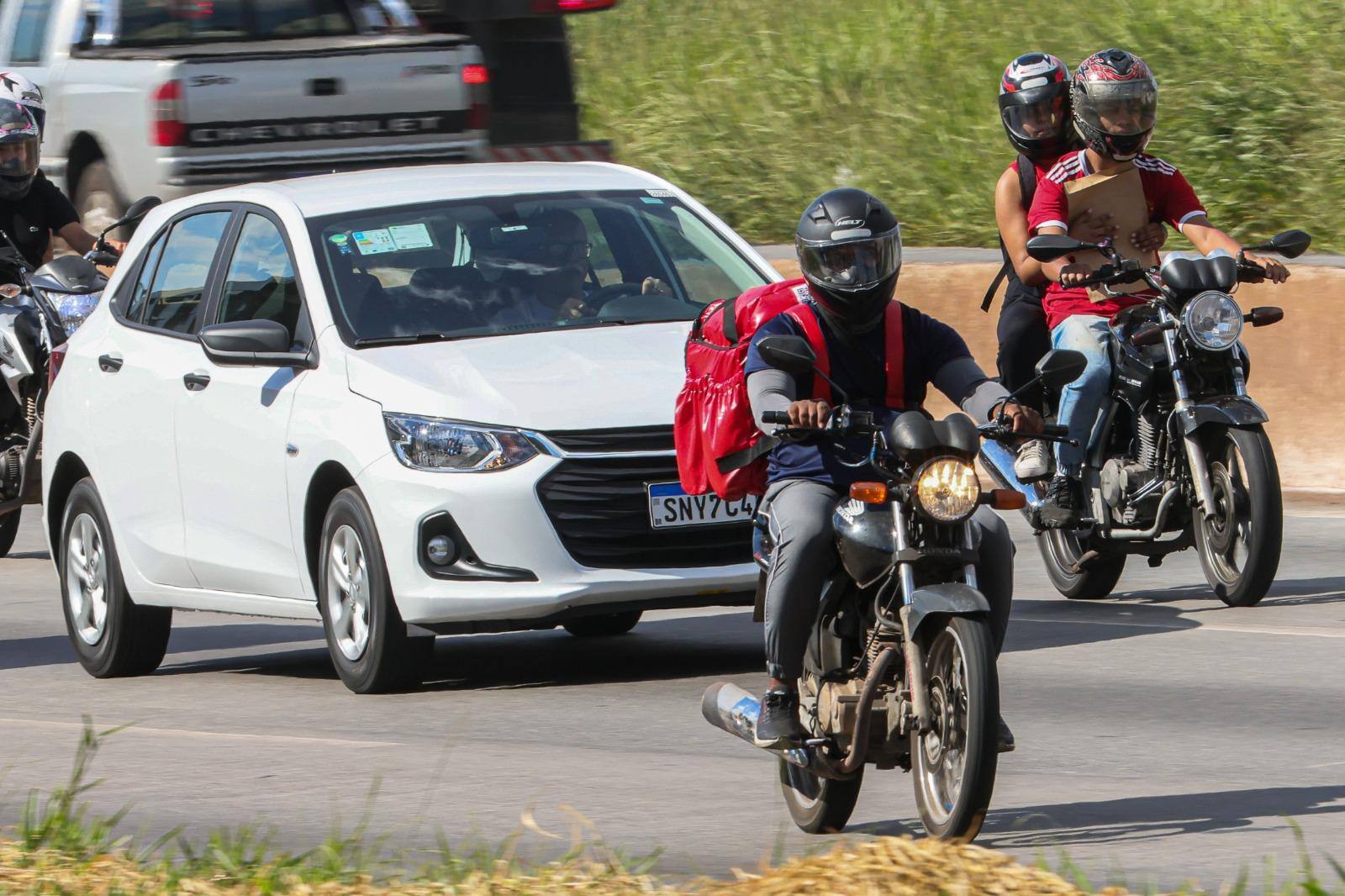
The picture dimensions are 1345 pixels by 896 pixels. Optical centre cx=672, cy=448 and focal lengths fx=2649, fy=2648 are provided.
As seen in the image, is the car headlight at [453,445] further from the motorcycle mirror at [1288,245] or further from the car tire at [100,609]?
the motorcycle mirror at [1288,245]

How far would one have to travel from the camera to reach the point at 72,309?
13.7 meters

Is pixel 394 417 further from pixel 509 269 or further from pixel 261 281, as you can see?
pixel 261 281

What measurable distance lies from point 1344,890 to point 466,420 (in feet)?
13.9

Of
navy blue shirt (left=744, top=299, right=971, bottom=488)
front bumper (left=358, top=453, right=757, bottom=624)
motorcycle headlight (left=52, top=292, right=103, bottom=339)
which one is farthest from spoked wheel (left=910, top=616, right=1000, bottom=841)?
motorcycle headlight (left=52, top=292, right=103, bottom=339)

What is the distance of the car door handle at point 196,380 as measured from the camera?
9.87 m

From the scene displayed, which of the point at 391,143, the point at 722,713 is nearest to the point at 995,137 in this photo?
the point at 391,143

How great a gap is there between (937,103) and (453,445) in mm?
12657

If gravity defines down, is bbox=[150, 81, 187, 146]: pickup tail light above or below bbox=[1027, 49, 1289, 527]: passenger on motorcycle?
below

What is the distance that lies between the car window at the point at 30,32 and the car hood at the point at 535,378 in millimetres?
10292

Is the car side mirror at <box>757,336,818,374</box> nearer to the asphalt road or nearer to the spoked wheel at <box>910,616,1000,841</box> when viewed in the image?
the spoked wheel at <box>910,616,1000,841</box>

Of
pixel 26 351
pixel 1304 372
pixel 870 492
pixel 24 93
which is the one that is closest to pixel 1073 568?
pixel 1304 372

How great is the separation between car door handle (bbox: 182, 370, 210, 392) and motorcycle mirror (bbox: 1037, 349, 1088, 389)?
4.47 metres

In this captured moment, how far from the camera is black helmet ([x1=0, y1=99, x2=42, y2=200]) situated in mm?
13828

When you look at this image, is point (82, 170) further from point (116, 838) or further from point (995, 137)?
point (116, 838)
